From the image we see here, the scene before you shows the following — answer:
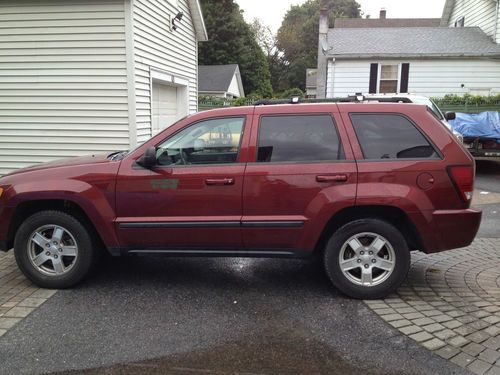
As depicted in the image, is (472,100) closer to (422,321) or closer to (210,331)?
(422,321)

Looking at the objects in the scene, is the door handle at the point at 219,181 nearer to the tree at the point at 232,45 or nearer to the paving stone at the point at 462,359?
the paving stone at the point at 462,359

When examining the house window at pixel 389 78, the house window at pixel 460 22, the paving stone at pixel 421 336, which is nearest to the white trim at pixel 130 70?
the paving stone at pixel 421 336

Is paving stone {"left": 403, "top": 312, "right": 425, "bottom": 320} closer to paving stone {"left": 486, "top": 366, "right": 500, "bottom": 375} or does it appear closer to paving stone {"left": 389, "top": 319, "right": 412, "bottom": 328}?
paving stone {"left": 389, "top": 319, "right": 412, "bottom": 328}

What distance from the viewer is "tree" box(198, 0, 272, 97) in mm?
43094

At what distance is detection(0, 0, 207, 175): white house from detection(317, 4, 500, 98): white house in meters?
11.4

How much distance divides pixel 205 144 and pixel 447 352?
8.64ft

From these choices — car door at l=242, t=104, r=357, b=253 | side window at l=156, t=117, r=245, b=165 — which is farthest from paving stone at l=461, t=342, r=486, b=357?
side window at l=156, t=117, r=245, b=165

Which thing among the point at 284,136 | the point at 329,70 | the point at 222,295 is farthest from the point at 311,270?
the point at 329,70

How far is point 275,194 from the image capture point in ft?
14.1

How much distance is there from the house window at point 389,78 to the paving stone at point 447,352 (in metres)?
17.6

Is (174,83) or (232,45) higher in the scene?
(232,45)

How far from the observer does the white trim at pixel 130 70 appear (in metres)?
9.18

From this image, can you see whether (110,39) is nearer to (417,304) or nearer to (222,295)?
(222,295)

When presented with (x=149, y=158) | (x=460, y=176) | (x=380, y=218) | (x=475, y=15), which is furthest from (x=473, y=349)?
(x=475, y=15)
